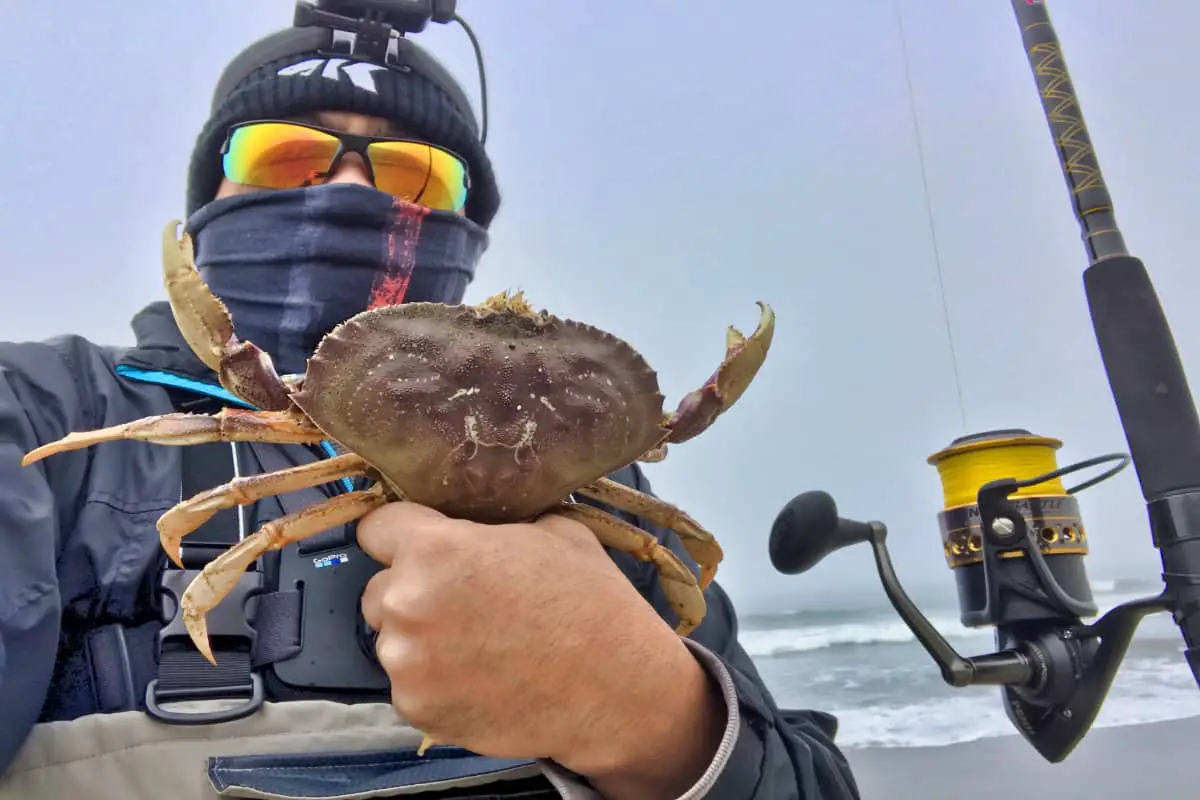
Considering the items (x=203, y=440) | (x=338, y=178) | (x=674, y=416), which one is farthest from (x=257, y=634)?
(x=338, y=178)

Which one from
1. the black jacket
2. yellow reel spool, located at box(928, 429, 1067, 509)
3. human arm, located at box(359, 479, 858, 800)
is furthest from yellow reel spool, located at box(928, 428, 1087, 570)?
human arm, located at box(359, 479, 858, 800)

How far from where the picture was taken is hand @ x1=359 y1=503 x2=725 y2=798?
1.29 metres

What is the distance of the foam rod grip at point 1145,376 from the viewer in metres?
2.35

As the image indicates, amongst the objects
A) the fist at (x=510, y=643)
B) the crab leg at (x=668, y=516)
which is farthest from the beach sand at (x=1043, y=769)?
the fist at (x=510, y=643)

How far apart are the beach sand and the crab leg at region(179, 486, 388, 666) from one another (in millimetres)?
3894

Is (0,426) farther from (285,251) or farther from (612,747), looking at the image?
(612,747)

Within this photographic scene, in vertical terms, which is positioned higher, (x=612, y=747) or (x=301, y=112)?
(x=301, y=112)

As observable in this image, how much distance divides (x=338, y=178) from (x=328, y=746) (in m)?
1.67

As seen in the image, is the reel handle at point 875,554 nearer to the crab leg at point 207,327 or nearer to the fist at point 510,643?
the fist at point 510,643

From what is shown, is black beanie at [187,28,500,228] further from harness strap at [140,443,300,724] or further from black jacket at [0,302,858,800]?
harness strap at [140,443,300,724]

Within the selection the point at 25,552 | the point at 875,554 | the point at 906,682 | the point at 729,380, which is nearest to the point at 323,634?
the point at 25,552

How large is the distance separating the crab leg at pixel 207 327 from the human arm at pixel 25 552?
1.31 ft

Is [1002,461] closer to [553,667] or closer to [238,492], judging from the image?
[553,667]

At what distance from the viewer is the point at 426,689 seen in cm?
130
